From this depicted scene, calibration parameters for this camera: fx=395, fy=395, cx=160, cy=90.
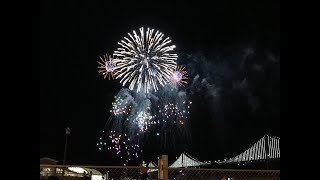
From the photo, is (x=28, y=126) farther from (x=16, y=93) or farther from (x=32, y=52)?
(x=32, y=52)

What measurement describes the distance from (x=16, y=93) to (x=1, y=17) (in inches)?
11.2

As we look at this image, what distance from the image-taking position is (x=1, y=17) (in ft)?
4.78

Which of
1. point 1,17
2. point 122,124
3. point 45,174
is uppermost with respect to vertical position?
point 122,124

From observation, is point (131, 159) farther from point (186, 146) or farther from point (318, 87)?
point (318, 87)

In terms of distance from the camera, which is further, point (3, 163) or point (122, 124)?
point (122, 124)

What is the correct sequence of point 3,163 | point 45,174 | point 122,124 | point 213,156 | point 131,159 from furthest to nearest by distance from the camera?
point 213,156, point 131,159, point 122,124, point 45,174, point 3,163

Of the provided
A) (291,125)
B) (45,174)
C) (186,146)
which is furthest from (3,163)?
(186,146)

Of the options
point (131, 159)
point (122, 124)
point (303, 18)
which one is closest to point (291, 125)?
point (303, 18)

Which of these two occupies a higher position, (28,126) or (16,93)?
(16,93)

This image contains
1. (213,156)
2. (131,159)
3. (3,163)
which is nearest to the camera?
(3,163)

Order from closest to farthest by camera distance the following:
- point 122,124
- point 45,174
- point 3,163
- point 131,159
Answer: point 3,163 → point 45,174 → point 122,124 → point 131,159

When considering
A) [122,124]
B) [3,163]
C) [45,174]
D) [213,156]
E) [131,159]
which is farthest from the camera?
[213,156]

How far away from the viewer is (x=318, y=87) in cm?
144

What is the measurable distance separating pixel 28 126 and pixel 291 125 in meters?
0.98
